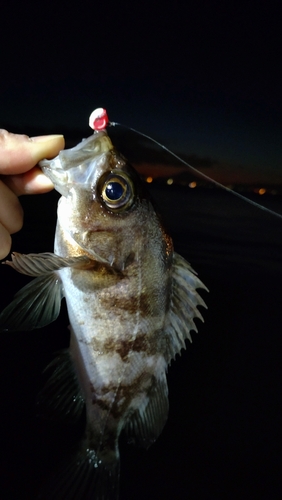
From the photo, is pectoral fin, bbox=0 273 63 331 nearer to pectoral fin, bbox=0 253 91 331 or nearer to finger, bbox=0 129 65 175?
pectoral fin, bbox=0 253 91 331

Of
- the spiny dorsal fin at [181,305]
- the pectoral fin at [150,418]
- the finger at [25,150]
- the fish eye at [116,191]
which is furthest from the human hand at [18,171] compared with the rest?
the pectoral fin at [150,418]

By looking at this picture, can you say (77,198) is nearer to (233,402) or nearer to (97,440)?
(97,440)

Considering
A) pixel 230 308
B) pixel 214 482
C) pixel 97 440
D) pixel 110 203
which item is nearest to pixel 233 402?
pixel 214 482

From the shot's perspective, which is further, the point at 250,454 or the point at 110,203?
A: the point at 250,454

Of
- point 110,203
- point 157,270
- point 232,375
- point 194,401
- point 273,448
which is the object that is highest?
point 110,203

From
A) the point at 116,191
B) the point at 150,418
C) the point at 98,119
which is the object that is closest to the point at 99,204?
the point at 116,191

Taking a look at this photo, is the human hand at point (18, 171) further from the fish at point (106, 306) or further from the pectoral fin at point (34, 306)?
the pectoral fin at point (34, 306)
